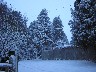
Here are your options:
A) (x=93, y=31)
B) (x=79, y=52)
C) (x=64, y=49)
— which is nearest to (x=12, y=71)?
(x=93, y=31)

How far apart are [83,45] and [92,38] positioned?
262cm

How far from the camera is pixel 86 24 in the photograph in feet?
85.5

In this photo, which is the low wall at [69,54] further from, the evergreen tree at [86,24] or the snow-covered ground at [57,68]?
the snow-covered ground at [57,68]

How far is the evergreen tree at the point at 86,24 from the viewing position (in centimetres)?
2519

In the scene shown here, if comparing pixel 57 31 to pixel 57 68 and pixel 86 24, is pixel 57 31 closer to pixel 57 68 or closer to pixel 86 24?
pixel 86 24

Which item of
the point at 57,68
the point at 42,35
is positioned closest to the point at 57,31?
the point at 42,35

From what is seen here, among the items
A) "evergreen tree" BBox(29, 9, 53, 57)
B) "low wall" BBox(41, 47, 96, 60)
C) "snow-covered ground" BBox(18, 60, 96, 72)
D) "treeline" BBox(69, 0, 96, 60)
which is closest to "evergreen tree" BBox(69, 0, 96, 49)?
"treeline" BBox(69, 0, 96, 60)

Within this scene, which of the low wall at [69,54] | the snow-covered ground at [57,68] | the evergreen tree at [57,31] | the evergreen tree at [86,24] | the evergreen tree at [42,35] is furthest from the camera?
the evergreen tree at [57,31]

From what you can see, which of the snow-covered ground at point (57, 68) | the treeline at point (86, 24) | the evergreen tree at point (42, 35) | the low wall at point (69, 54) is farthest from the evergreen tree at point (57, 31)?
the snow-covered ground at point (57, 68)

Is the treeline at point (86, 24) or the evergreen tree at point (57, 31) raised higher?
the evergreen tree at point (57, 31)

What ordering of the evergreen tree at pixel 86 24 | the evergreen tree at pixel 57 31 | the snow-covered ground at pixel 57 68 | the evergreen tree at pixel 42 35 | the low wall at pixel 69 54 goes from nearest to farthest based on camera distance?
the snow-covered ground at pixel 57 68 → the evergreen tree at pixel 86 24 → the low wall at pixel 69 54 → the evergreen tree at pixel 42 35 → the evergreen tree at pixel 57 31

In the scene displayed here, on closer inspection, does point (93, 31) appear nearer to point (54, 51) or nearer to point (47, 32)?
point (54, 51)

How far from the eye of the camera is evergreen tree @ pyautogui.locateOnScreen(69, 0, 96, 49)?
25188 millimetres

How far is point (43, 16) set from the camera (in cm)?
6512
